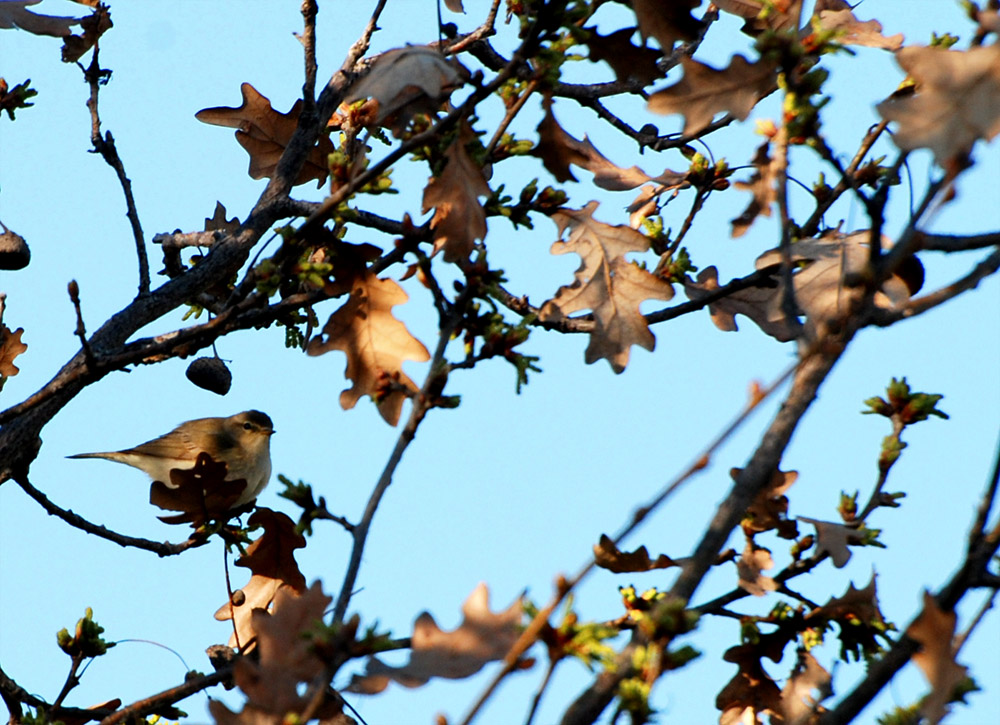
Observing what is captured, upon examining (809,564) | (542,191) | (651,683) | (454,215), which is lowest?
(651,683)

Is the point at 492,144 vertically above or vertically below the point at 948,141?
above

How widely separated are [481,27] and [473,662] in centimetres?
311

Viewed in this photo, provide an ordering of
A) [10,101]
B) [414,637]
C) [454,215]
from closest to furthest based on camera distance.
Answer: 1. [414,637]
2. [454,215]
3. [10,101]

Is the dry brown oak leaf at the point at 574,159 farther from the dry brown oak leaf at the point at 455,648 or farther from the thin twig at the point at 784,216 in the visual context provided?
the dry brown oak leaf at the point at 455,648

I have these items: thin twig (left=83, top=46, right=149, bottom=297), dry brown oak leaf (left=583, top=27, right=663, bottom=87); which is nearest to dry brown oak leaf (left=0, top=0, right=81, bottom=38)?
thin twig (left=83, top=46, right=149, bottom=297)

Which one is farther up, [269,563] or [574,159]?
[574,159]

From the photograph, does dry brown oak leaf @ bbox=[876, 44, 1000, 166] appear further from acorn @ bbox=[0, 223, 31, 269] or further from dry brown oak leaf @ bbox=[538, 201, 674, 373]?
acorn @ bbox=[0, 223, 31, 269]

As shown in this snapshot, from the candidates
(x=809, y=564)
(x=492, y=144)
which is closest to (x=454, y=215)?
(x=492, y=144)

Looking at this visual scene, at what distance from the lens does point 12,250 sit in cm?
429

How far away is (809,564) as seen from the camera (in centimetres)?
336

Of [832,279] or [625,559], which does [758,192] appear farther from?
[625,559]

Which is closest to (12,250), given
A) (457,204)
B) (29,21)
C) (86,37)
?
(86,37)

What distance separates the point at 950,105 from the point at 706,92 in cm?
80

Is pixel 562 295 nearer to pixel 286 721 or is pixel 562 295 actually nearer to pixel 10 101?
pixel 286 721
